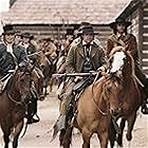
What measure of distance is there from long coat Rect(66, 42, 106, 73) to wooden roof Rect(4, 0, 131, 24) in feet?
76.7

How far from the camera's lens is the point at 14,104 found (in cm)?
1223

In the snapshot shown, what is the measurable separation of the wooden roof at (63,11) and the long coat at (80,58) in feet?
76.7

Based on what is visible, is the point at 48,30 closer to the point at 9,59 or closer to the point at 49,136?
the point at 49,136

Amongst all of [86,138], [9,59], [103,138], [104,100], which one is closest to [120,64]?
[104,100]

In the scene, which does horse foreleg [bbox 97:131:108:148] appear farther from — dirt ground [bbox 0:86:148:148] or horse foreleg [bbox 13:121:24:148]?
dirt ground [bbox 0:86:148:148]

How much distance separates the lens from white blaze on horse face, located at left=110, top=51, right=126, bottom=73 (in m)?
10.3

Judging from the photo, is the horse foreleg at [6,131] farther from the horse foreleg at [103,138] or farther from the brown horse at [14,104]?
the horse foreleg at [103,138]

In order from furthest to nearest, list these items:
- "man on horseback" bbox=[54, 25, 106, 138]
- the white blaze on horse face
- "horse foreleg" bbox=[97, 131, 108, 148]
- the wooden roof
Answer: the wooden roof
"man on horseback" bbox=[54, 25, 106, 138]
"horse foreleg" bbox=[97, 131, 108, 148]
the white blaze on horse face

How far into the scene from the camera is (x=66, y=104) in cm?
1155

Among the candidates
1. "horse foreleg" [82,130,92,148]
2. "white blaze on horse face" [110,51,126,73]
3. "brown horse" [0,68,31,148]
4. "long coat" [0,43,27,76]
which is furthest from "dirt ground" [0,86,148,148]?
"white blaze on horse face" [110,51,126,73]

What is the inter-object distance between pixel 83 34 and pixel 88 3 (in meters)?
26.2

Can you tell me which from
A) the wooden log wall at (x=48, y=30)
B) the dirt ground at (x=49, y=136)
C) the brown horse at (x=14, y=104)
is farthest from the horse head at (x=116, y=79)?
the wooden log wall at (x=48, y=30)

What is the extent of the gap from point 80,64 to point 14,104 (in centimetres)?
154

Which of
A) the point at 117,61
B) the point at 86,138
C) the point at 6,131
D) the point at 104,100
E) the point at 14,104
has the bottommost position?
the point at 6,131
